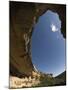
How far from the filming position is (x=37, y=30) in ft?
8.41

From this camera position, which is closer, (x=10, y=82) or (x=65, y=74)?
(x=10, y=82)

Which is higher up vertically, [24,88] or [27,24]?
[27,24]

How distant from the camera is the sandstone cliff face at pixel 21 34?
2482 millimetres

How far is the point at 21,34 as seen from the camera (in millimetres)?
2514

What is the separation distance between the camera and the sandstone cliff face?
2.48 metres

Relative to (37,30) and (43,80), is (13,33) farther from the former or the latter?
(43,80)

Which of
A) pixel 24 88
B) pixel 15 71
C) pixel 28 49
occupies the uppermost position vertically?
pixel 28 49

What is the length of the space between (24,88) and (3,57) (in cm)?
38

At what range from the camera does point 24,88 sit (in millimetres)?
2500

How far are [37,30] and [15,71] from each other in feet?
1.59

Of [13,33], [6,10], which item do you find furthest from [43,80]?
[6,10]

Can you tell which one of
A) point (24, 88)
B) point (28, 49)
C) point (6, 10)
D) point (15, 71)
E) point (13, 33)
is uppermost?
point (6, 10)

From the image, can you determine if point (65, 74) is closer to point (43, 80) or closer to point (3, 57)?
point (43, 80)

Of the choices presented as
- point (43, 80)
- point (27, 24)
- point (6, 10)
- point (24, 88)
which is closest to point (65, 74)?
point (43, 80)
